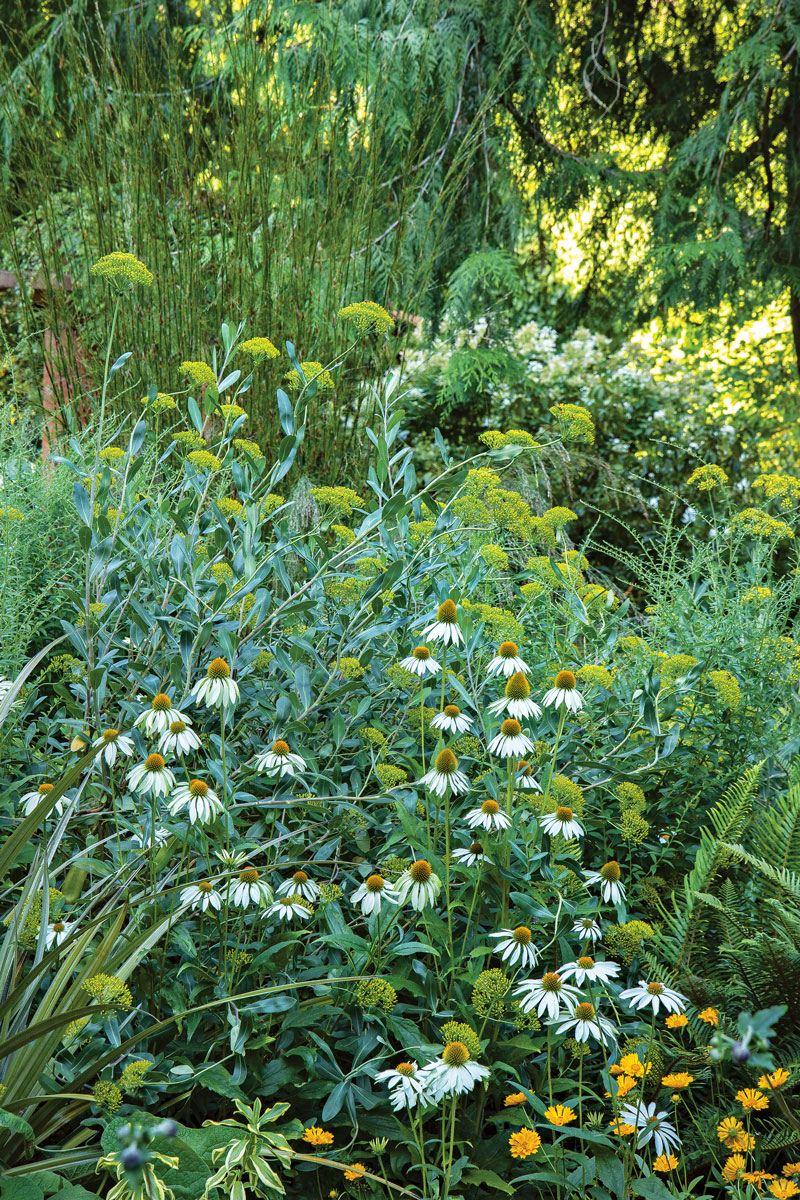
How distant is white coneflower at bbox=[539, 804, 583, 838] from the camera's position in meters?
1.28

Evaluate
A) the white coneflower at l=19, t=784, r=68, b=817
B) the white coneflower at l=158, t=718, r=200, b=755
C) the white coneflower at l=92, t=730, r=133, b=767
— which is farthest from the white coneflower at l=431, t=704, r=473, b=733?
the white coneflower at l=19, t=784, r=68, b=817

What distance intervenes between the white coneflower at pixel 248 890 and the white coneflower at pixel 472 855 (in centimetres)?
28

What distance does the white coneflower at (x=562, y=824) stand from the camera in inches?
50.4

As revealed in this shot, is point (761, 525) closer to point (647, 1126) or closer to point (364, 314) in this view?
point (364, 314)

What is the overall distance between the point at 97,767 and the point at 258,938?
1.34ft

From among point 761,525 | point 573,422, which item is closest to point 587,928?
point 573,422

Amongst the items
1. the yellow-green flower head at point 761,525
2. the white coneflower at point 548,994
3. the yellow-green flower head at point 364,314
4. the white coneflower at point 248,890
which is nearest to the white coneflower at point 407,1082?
the white coneflower at point 548,994

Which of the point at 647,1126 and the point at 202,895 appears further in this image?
the point at 202,895

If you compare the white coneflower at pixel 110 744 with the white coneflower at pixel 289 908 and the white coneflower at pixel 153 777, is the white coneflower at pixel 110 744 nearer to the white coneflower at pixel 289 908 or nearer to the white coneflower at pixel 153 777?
the white coneflower at pixel 153 777

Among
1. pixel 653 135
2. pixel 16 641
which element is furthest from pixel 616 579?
pixel 16 641

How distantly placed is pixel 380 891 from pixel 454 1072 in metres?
0.27

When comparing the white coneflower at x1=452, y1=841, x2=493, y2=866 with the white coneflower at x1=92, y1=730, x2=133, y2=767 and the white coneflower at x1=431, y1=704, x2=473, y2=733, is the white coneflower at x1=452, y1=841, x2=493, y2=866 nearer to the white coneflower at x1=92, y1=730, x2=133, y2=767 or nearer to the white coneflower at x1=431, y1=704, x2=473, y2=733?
the white coneflower at x1=431, y1=704, x2=473, y2=733

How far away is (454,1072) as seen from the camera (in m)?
1.03

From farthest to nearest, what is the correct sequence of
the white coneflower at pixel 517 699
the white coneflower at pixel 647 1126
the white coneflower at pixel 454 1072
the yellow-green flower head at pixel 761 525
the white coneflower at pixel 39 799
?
the yellow-green flower head at pixel 761 525, the white coneflower at pixel 39 799, the white coneflower at pixel 517 699, the white coneflower at pixel 647 1126, the white coneflower at pixel 454 1072
